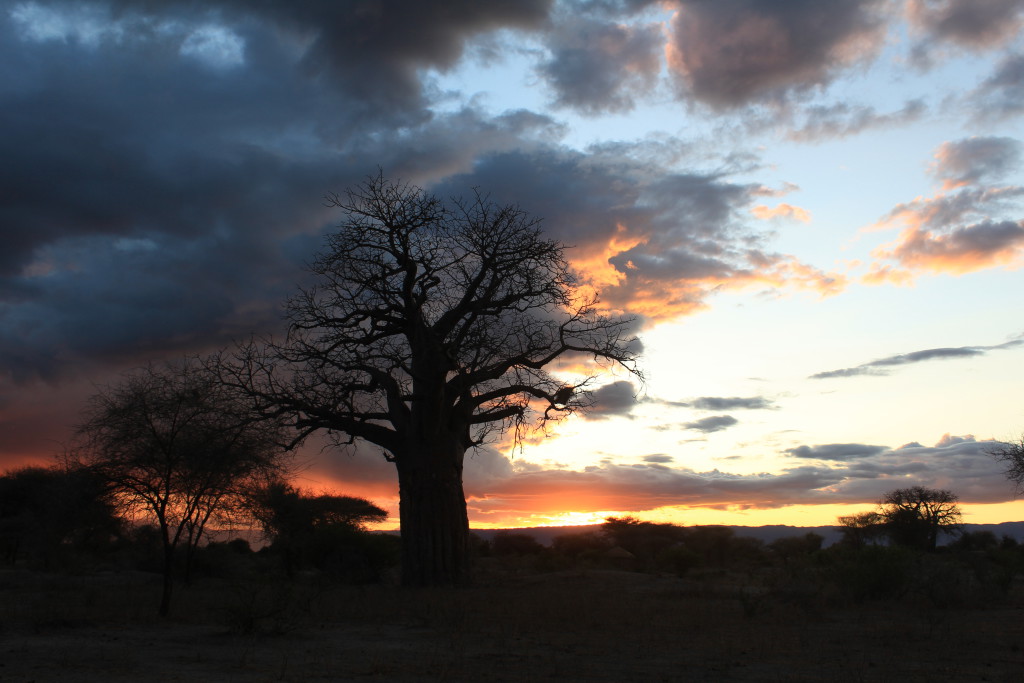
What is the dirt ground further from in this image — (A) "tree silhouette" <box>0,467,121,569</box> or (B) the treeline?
(B) the treeline

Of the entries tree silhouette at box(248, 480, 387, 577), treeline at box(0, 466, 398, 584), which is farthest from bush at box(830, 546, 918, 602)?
tree silhouette at box(248, 480, 387, 577)

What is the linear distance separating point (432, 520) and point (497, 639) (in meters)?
7.21

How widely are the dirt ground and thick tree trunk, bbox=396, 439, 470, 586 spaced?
4.31 ft

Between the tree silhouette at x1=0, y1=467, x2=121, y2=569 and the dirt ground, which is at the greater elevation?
the tree silhouette at x1=0, y1=467, x2=121, y2=569

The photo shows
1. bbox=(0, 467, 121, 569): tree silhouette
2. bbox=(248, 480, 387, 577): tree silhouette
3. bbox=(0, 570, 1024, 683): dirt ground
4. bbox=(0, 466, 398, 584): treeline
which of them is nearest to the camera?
bbox=(0, 570, 1024, 683): dirt ground

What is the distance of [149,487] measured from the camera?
11500 mm

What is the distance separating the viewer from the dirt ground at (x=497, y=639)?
759 cm

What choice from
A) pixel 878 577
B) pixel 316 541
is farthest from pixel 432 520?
pixel 878 577

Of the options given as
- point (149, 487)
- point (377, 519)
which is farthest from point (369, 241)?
point (377, 519)

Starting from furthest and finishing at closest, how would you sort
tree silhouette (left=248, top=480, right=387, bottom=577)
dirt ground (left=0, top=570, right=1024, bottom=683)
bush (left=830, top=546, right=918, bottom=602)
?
tree silhouette (left=248, top=480, right=387, bottom=577) → bush (left=830, top=546, right=918, bottom=602) → dirt ground (left=0, top=570, right=1024, bottom=683)

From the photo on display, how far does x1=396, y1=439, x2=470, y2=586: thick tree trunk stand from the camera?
16.6 metres

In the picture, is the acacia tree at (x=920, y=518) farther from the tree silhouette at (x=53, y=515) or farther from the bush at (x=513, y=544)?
the tree silhouette at (x=53, y=515)

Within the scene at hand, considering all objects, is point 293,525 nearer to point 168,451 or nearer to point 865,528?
point 168,451

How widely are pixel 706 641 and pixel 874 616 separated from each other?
4.32 meters
